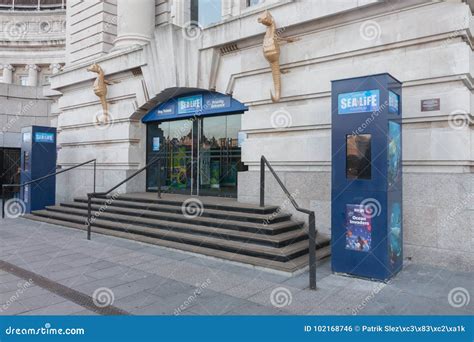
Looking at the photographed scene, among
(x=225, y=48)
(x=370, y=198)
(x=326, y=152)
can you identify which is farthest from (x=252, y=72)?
(x=370, y=198)

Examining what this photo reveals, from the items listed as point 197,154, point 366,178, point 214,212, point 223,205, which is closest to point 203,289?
point 366,178

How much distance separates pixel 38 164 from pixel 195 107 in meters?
5.97

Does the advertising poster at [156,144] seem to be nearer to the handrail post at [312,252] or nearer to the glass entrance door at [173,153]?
the glass entrance door at [173,153]

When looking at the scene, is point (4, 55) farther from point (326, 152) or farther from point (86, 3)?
point (326, 152)

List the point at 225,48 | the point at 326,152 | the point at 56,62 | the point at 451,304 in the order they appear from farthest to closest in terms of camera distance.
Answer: the point at 56,62 < the point at 225,48 < the point at 326,152 < the point at 451,304

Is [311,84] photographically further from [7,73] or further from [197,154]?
[7,73]

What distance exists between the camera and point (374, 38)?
24.2 feet

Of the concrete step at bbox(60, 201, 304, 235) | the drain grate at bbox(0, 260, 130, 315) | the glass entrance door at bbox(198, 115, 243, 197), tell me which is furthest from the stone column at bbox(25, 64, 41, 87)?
the drain grate at bbox(0, 260, 130, 315)

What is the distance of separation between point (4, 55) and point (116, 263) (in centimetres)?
4331

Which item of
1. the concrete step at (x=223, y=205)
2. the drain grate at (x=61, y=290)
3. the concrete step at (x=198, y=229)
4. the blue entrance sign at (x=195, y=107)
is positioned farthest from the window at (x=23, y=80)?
the drain grate at (x=61, y=290)

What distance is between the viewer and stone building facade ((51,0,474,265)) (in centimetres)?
643

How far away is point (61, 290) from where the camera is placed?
530 centimetres

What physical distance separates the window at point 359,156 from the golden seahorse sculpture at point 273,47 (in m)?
3.20

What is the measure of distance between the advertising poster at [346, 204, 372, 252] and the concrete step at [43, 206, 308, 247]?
130 cm
